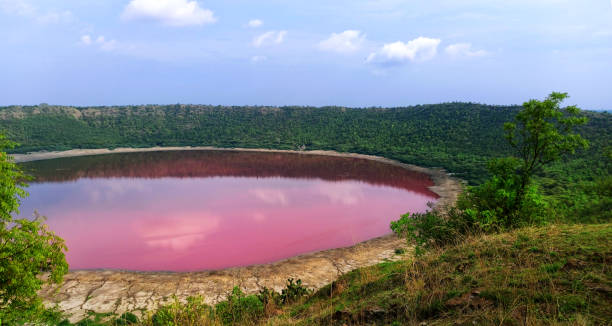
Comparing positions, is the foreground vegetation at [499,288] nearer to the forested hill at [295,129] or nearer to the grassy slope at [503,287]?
→ the grassy slope at [503,287]

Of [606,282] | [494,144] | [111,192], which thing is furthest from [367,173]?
[606,282]

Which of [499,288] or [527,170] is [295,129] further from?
[499,288]

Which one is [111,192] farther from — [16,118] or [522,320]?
[16,118]

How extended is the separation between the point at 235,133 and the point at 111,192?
4535cm

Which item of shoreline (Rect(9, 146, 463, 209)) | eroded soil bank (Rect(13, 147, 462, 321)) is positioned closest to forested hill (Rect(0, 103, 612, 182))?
shoreline (Rect(9, 146, 463, 209))

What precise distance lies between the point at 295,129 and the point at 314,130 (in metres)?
4.97

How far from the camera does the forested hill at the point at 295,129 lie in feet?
165

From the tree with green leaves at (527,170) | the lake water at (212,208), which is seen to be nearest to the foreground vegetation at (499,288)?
the tree with green leaves at (527,170)

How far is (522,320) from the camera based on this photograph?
3938 millimetres

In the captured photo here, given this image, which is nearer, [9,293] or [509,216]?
[9,293]

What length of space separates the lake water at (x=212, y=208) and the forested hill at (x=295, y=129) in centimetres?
1239

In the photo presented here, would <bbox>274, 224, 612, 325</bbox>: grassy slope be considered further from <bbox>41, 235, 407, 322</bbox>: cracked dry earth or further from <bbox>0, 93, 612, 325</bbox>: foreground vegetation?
<bbox>41, 235, 407, 322</bbox>: cracked dry earth

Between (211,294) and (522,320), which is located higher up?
(522,320)

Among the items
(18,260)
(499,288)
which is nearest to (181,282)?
(18,260)
